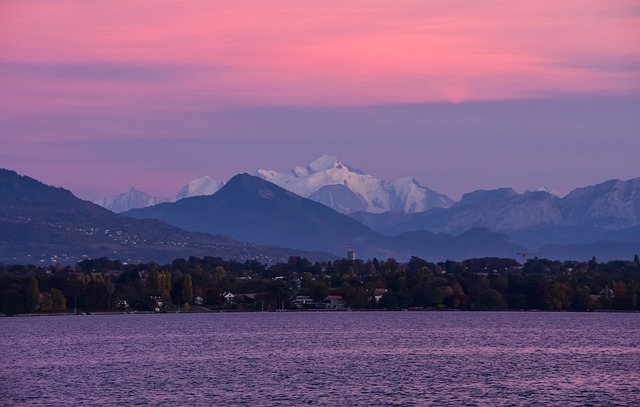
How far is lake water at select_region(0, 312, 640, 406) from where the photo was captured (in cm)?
8625

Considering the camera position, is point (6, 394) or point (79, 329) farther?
point (79, 329)

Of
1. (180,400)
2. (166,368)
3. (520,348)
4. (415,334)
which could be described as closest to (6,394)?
(180,400)

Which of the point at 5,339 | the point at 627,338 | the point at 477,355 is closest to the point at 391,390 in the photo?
the point at 477,355

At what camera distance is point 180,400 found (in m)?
84.4

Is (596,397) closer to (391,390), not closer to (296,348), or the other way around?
(391,390)

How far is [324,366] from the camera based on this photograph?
108938 mm

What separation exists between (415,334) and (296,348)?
96.1ft

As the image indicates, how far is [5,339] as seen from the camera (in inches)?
6068

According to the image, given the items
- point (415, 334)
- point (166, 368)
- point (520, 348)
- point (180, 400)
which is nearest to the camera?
point (180, 400)

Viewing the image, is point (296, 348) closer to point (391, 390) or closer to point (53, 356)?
point (53, 356)

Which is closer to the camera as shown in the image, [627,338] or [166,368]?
[166,368]

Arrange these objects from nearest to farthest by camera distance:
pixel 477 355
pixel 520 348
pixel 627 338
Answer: pixel 477 355 < pixel 520 348 < pixel 627 338

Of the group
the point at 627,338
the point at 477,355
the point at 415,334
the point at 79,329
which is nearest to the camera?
the point at 477,355

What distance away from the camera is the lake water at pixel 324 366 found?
8625cm
